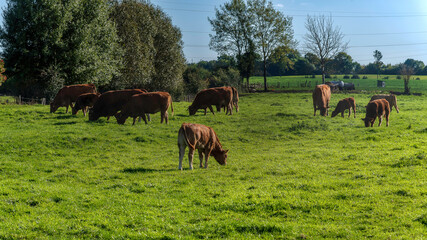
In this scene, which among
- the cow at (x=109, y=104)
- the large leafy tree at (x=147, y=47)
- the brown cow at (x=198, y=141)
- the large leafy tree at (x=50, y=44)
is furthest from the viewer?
the large leafy tree at (x=147, y=47)

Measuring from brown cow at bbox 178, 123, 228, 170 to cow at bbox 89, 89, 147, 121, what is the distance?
12.8 metres

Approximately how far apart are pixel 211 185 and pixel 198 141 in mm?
2717

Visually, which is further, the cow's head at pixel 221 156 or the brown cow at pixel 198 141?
the cow's head at pixel 221 156

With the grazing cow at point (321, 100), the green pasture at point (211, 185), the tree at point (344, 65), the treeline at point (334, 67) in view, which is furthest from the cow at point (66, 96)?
the tree at point (344, 65)

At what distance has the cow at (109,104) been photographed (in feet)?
89.4

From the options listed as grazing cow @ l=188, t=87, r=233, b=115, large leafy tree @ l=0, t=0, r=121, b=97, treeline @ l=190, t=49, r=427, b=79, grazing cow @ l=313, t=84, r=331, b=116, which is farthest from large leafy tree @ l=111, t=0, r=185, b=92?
treeline @ l=190, t=49, r=427, b=79

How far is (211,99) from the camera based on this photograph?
33000 millimetres

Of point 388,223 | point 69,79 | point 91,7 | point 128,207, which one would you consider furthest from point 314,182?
point 91,7

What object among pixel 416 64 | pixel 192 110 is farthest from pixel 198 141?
pixel 416 64

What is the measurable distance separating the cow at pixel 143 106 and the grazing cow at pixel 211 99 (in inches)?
189

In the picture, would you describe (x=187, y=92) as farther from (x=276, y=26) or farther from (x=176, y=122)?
(x=176, y=122)

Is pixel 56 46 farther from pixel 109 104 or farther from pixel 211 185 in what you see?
pixel 211 185

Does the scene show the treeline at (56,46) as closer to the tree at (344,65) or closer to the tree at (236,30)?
the tree at (236,30)

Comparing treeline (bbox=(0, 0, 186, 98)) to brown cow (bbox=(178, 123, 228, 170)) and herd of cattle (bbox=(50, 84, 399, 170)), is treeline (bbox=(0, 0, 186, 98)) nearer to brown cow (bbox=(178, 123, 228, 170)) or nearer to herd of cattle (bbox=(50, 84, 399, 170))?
herd of cattle (bbox=(50, 84, 399, 170))
